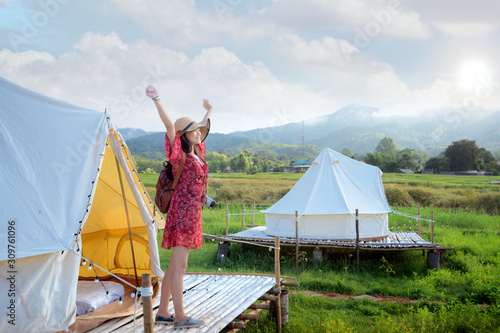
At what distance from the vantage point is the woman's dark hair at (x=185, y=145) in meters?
3.90

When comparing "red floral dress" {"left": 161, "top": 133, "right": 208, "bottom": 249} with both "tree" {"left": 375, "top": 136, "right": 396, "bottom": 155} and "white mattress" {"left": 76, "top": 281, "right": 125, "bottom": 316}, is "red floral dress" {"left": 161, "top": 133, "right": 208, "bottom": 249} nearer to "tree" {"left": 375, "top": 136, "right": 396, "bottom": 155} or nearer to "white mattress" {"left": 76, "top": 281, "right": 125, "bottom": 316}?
"white mattress" {"left": 76, "top": 281, "right": 125, "bottom": 316}

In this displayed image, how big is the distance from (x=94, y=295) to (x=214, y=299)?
1.26m

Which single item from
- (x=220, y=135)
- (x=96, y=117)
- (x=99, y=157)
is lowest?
(x=99, y=157)

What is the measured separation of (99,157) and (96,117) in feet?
1.42

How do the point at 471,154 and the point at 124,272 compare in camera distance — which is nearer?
the point at 124,272

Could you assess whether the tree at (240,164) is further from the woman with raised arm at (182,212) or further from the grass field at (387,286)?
the woman with raised arm at (182,212)

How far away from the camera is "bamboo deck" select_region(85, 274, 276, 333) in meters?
3.93

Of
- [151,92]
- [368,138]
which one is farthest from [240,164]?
[368,138]

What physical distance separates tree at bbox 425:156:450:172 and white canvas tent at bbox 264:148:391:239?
35717 millimetres

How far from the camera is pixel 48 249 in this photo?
3.28m

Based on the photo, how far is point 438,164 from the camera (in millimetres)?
44438

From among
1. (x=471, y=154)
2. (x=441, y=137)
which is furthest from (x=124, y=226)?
(x=441, y=137)

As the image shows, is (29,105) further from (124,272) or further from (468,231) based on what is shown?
(468,231)

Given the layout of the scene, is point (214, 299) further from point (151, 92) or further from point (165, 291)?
point (151, 92)
